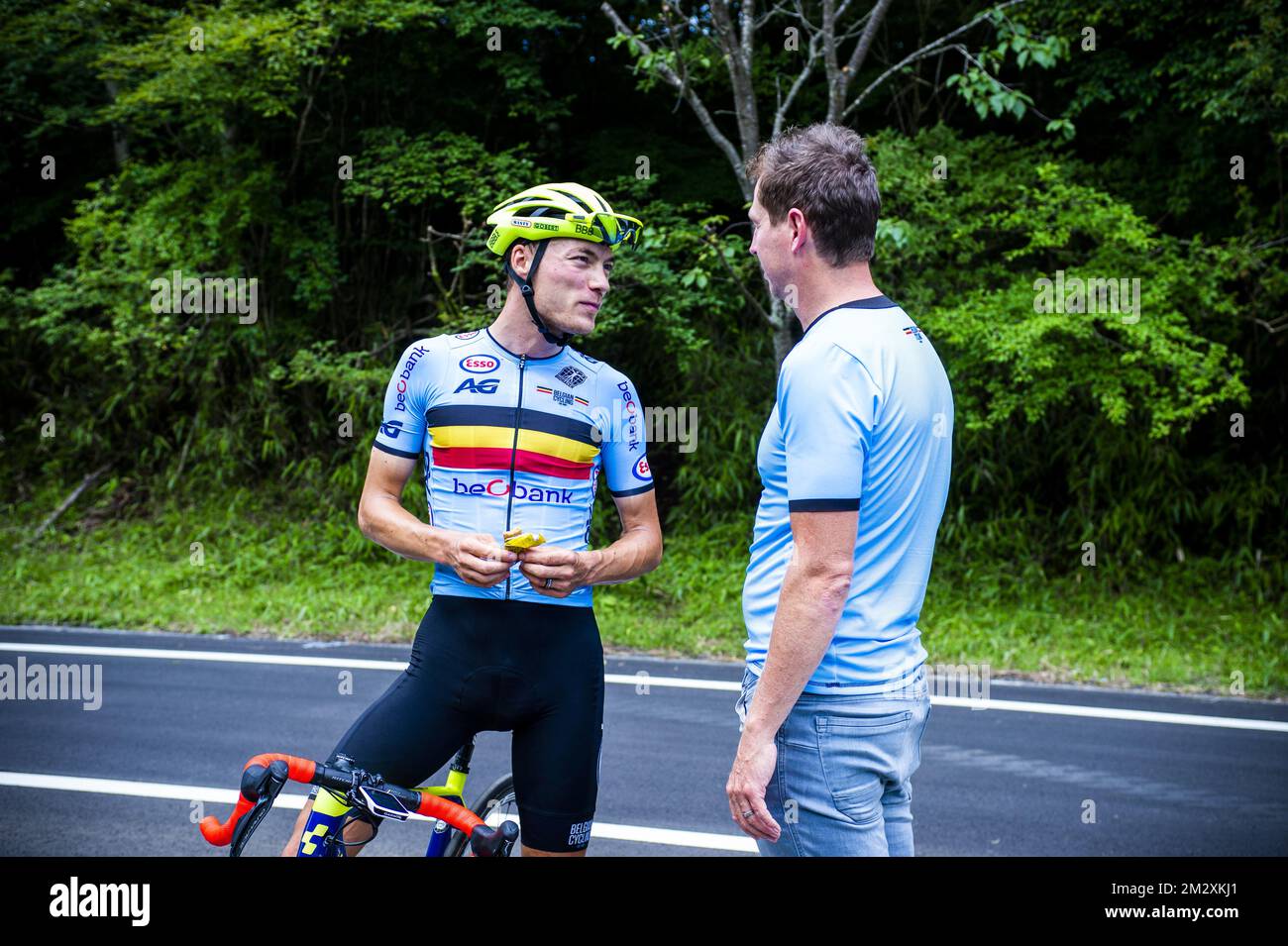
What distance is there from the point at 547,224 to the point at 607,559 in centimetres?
95

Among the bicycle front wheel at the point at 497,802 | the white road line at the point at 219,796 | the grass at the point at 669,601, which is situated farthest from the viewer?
the grass at the point at 669,601

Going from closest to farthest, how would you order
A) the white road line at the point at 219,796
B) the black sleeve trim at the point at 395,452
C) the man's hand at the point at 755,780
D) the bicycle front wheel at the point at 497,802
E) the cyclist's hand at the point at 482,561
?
the man's hand at the point at 755,780
the cyclist's hand at the point at 482,561
the black sleeve trim at the point at 395,452
the bicycle front wheel at the point at 497,802
the white road line at the point at 219,796

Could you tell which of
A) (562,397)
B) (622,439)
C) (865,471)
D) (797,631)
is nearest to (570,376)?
(562,397)

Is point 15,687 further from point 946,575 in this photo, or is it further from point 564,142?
point 564,142

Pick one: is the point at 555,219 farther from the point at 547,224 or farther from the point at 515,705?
the point at 515,705

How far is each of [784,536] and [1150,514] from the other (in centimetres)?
990

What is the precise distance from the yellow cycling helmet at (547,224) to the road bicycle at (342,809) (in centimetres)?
131

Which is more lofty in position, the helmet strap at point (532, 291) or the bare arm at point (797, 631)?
the helmet strap at point (532, 291)

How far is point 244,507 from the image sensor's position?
43.9 ft

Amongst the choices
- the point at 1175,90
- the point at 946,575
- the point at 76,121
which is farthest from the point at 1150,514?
the point at 76,121

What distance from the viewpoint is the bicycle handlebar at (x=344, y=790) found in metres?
2.16

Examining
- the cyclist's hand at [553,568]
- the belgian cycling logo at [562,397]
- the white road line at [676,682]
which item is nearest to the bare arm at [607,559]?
the cyclist's hand at [553,568]

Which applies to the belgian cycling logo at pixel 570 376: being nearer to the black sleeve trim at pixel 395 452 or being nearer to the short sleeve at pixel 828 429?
the black sleeve trim at pixel 395 452

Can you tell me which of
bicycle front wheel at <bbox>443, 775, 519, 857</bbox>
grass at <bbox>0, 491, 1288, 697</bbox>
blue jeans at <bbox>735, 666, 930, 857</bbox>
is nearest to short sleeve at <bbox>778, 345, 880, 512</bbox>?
blue jeans at <bbox>735, 666, 930, 857</bbox>
